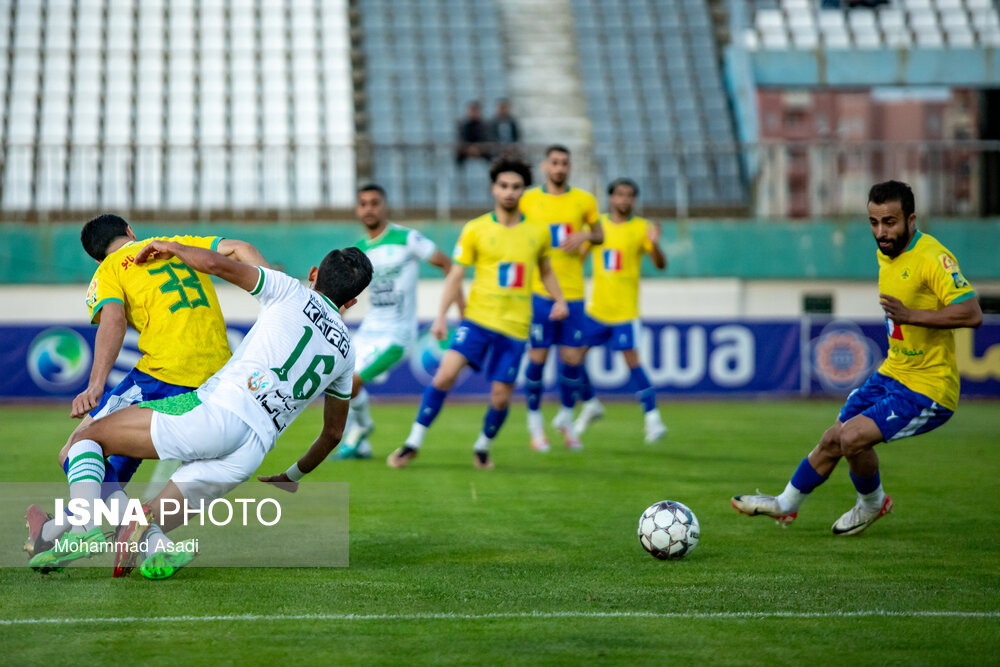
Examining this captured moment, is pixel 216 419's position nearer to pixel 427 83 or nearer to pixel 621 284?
pixel 621 284

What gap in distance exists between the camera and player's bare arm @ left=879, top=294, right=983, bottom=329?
5770 mm

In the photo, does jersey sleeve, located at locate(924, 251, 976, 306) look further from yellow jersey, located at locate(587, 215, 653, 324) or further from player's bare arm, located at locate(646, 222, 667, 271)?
yellow jersey, located at locate(587, 215, 653, 324)

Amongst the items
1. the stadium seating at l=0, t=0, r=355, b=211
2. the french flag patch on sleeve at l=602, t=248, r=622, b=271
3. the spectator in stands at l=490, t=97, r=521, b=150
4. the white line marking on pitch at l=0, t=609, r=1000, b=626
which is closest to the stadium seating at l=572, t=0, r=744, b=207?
the spectator in stands at l=490, t=97, r=521, b=150

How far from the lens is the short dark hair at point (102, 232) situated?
567cm

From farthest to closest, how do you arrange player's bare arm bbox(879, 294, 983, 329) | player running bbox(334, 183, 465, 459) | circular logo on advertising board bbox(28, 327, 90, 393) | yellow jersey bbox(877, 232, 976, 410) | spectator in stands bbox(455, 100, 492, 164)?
spectator in stands bbox(455, 100, 492, 164) < circular logo on advertising board bbox(28, 327, 90, 393) < player running bbox(334, 183, 465, 459) < yellow jersey bbox(877, 232, 976, 410) < player's bare arm bbox(879, 294, 983, 329)

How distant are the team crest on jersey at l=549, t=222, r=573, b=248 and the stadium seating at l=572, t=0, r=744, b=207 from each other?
9.43 m

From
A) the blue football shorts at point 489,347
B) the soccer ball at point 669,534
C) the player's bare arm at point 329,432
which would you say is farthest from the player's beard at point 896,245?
the blue football shorts at point 489,347

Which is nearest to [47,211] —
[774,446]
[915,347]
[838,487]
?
[774,446]

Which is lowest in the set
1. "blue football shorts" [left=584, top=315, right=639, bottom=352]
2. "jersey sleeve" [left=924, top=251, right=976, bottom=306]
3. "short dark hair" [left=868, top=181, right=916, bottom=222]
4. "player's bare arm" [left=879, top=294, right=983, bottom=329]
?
"blue football shorts" [left=584, top=315, right=639, bottom=352]

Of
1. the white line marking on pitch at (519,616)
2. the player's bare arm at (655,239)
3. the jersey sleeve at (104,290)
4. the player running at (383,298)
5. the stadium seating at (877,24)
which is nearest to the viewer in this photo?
the white line marking on pitch at (519,616)

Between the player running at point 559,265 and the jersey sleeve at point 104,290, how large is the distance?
16.8 feet

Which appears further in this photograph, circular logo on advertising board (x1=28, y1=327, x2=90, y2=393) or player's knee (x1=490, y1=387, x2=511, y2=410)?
circular logo on advertising board (x1=28, y1=327, x2=90, y2=393)

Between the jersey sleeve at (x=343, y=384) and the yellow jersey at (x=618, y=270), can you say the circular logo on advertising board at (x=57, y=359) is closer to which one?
the yellow jersey at (x=618, y=270)

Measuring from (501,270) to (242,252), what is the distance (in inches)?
150
